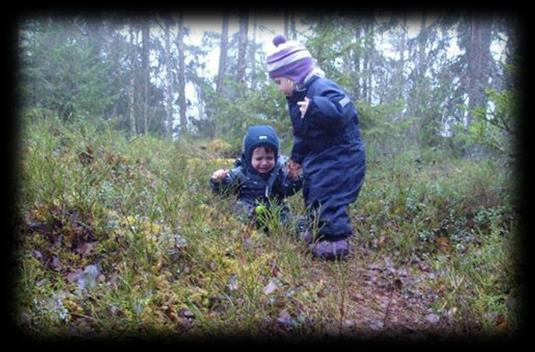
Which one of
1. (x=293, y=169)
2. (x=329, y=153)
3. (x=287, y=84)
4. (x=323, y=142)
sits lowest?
(x=293, y=169)

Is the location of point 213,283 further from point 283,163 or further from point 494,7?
point 494,7

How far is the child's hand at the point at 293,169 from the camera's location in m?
4.55

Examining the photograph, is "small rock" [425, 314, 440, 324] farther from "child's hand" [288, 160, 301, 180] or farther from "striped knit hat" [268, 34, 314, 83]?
"striped knit hat" [268, 34, 314, 83]

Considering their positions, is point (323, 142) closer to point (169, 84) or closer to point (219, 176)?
point (219, 176)

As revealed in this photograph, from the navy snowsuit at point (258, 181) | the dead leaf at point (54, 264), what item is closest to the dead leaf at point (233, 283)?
the dead leaf at point (54, 264)

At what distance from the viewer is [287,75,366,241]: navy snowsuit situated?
3912 millimetres

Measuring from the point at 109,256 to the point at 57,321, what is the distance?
69 centimetres

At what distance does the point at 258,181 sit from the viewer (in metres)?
4.71

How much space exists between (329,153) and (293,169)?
0.59 metres

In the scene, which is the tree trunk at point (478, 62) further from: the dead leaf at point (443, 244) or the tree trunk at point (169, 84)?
the tree trunk at point (169, 84)

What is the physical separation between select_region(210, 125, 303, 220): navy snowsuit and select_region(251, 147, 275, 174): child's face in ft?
0.15

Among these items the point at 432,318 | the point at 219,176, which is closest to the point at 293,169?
the point at 219,176

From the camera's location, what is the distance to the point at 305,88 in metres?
4.19

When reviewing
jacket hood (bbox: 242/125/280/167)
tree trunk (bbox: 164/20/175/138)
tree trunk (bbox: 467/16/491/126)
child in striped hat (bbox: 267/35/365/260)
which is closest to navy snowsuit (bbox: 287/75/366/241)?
child in striped hat (bbox: 267/35/365/260)
